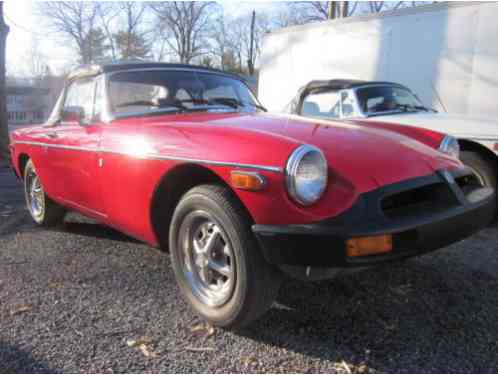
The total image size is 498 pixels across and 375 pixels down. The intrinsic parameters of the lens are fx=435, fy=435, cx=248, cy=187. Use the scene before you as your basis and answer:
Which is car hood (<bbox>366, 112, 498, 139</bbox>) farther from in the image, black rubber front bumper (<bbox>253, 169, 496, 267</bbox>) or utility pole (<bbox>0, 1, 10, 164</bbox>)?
utility pole (<bbox>0, 1, 10, 164</bbox>)

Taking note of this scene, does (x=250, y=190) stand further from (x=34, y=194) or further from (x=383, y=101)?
(x=383, y=101)

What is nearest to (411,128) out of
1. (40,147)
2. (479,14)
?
(40,147)

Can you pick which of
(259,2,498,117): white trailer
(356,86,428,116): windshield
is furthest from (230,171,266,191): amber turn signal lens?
(259,2,498,117): white trailer

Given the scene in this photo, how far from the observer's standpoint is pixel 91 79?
11.8ft

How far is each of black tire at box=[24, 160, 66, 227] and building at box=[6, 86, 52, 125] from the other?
18.9m

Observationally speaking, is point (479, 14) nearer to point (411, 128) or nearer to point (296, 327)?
point (411, 128)

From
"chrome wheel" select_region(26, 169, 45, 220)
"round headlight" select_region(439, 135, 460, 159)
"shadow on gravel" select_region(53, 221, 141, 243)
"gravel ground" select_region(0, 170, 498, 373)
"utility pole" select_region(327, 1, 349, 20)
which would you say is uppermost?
"utility pole" select_region(327, 1, 349, 20)

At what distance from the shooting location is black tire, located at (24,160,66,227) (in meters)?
4.18

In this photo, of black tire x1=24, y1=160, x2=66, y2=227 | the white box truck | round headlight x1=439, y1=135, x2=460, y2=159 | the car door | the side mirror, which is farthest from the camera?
the white box truck

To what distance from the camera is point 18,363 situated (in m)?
2.02

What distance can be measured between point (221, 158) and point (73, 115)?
6.39 ft

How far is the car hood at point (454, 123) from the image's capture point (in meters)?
4.36

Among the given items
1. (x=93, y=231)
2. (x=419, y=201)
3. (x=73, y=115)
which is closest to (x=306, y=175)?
(x=419, y=201)

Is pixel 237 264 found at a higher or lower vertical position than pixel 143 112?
lower
